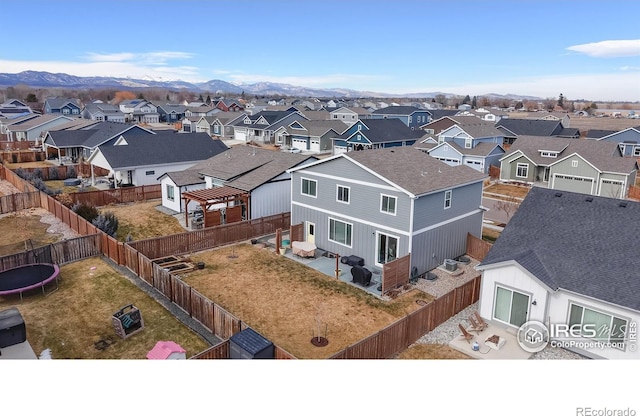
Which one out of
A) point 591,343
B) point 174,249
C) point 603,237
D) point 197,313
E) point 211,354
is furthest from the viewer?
point 174,249

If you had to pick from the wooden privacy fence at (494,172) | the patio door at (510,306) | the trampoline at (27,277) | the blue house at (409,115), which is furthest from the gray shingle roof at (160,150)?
the blue house at (409,115)

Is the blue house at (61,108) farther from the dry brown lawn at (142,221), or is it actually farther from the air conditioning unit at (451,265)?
the air conditioning unit at (451,265)

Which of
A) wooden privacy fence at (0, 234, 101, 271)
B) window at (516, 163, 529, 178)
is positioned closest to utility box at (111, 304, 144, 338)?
wooden privacy fence at (0, 234, 101, 271)

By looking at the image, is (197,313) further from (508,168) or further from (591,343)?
(508,168)

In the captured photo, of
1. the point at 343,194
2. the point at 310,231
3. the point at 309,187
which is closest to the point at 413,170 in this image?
the point at 343,194

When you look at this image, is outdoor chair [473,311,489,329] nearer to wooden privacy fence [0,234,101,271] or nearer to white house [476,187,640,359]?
white house [476,187,640,359]

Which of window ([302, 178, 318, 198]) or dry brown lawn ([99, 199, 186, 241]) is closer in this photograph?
window ([302, 178, 318, 198])
